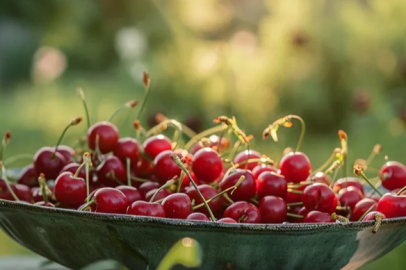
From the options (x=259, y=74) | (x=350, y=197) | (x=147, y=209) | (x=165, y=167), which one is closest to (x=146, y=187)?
(x=165, y=167)

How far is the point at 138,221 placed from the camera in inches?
31.0

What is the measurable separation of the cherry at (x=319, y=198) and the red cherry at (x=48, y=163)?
1.21 feet

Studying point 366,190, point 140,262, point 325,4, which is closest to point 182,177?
point 140,262

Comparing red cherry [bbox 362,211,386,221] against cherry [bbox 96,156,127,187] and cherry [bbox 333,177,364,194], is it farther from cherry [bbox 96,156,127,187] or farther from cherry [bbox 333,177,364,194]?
cherry [bbox 96,156,127,187]

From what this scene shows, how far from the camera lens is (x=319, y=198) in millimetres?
913

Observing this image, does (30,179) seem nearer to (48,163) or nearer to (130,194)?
(48,163)

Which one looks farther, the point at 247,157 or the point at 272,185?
the point at 247,157

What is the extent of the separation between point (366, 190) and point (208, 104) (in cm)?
279

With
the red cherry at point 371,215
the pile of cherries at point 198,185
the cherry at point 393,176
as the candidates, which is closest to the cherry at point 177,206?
the pile of cherries at point 198,185

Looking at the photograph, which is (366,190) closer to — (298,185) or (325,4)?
(298,185)

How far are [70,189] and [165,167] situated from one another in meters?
0.13

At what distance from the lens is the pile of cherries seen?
871 mm

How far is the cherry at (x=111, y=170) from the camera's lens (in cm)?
100

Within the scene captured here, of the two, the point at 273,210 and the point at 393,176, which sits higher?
the point at 393,176
